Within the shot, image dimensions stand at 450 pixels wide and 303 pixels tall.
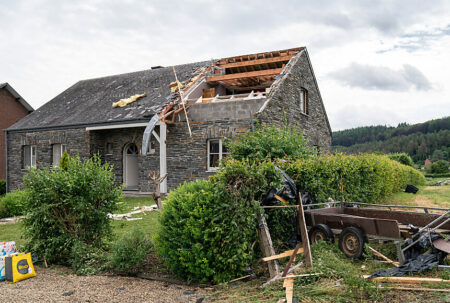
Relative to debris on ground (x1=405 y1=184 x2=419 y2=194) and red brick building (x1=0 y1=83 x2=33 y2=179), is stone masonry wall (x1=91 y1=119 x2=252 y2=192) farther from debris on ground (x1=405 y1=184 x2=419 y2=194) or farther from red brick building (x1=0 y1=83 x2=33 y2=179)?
red brick building (x1=0 y1=83 x2=33 y2=179)

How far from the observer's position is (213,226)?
18.0ft

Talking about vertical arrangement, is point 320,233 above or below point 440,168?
above

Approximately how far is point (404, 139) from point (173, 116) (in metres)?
62.7

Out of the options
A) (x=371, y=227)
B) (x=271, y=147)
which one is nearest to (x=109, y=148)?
(x=271, y=147)

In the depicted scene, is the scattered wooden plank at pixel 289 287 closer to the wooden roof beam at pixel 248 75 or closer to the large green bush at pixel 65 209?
the large green bush at pixel 65 209

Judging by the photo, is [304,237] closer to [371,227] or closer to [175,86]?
[371,227]

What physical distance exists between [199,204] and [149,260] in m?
1.87

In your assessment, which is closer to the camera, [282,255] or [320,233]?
[282,255]

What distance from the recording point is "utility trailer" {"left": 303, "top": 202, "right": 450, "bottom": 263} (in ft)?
18.2

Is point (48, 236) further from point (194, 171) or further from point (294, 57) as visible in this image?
point (294, 57)

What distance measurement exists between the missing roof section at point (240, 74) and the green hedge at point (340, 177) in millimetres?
6785

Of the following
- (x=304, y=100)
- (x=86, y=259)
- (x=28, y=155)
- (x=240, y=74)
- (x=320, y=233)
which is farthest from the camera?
(x=28, y=155)

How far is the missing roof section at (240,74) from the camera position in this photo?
1765cm

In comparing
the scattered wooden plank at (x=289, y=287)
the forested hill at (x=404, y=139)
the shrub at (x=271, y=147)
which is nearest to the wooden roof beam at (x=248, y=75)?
the shrub at (x=271, y=147)
